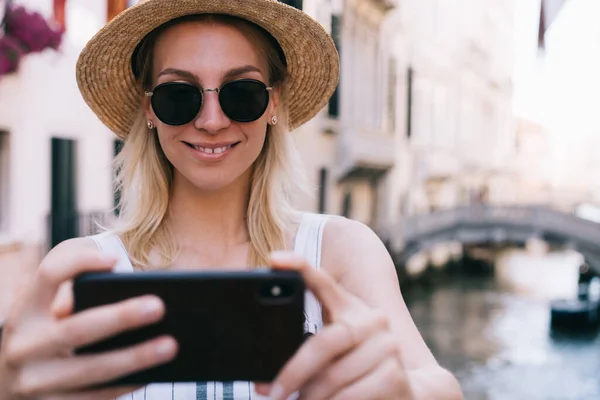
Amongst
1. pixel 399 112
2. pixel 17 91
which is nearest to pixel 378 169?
pixel 399 112

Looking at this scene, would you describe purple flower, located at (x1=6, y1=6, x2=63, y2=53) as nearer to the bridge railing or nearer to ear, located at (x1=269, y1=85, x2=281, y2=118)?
ear, located at (x1=269, y1=85, x2=281, y2=118)

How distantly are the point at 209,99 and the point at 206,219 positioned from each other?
9.4 inches

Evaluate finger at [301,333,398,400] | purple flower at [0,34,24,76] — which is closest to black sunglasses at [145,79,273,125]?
finger at [301,333,398,400]

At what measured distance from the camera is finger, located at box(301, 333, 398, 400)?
668mm

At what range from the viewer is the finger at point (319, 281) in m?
0.67

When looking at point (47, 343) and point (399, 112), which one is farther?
point (399, 112)

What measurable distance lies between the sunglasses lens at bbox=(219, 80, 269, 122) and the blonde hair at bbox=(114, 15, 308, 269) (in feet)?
0.34

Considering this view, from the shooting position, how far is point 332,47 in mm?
1327

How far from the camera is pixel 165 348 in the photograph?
0.66 meters

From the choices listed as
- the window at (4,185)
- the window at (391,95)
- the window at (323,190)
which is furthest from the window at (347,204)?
the window at (4,185)

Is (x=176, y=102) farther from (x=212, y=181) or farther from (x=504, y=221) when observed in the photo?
(x=504, y=221)

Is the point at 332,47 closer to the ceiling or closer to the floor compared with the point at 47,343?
closer to the ceiling

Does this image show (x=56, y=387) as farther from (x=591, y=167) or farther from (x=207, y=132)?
(x=591, y=167)

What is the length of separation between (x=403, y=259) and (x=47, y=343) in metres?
15.4
